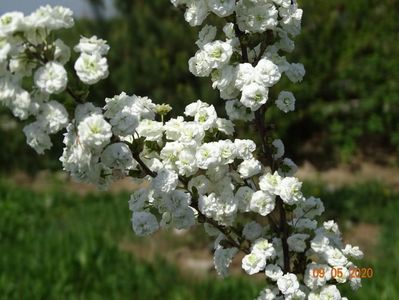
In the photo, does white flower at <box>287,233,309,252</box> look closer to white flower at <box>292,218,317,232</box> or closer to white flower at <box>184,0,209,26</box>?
white flower at <box>292,218,317,232</box>

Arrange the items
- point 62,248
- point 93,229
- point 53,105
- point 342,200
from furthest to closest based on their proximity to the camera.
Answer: point 342,200
point 93,229
point 62,248
point 53,105

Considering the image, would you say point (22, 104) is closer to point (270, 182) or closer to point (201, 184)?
point (201, 184)

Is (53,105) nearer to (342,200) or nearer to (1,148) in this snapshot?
(342,200)

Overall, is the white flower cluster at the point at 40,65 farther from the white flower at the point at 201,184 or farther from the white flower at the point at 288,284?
the white flower at the point at 288,284

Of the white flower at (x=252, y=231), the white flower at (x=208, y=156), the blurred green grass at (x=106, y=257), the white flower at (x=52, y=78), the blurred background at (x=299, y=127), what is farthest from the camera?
the blurred background at (x=299, y=127)

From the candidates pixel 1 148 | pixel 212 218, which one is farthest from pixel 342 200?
pixel 212 218

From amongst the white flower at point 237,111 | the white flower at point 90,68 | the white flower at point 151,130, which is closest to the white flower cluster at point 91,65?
the white flower at point 90,68
